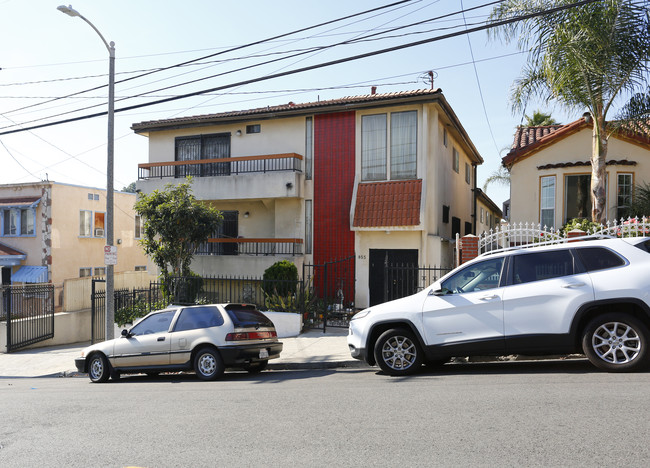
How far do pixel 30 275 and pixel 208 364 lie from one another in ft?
63.8

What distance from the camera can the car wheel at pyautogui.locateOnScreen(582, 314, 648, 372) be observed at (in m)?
6.96

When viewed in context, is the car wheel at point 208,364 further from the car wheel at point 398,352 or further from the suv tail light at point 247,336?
the car wheel at point 398,352

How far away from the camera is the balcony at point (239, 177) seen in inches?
727

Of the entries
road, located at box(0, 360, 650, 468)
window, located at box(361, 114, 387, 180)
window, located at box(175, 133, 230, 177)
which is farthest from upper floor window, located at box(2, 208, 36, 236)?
road, located at box(0, 360, 650, 468)

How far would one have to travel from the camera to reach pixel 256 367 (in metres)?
10.2

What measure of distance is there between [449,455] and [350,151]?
14.7 meters

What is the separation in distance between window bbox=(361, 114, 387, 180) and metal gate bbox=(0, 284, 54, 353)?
429 inches

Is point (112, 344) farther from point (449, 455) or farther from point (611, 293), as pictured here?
point (611, 293)

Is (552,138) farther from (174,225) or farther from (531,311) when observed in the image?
(174,225)

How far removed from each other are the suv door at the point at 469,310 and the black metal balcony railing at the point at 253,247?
10.8 m

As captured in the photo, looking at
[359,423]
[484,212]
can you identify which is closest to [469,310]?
[359,423]

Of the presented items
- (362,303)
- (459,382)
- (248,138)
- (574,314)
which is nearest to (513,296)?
(574,314)

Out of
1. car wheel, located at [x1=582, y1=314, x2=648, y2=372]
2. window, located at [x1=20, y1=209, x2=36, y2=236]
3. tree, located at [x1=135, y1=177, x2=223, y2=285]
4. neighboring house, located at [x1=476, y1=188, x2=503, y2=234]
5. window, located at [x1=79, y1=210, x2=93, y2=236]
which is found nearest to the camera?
car wheel, located at [x1=582, y1=314, x2=648, y2=372]

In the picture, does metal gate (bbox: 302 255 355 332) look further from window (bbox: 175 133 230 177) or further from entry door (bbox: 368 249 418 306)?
window (bbox: 175 133 230 177)
